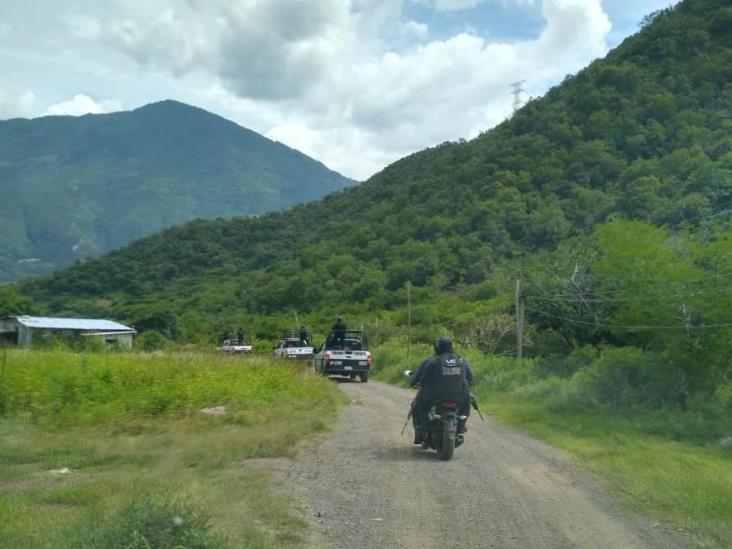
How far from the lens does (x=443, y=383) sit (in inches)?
487

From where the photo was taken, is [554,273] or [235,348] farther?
[235,348]

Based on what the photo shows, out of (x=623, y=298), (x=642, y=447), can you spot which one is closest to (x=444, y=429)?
(x=642, y=447)

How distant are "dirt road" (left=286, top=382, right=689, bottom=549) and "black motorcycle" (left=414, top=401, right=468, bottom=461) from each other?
183 mm

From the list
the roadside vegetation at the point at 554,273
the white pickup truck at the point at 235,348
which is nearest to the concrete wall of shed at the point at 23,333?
the roadside vegetation at the point at 554,273

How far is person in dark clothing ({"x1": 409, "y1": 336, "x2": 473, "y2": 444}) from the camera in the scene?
12375 mm

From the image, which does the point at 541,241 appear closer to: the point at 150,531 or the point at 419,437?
the point at 419,437

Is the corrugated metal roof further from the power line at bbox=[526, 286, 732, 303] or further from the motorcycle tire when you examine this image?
the motorcycle tire

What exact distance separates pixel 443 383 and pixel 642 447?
13.4 feet

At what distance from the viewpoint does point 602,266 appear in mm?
22672

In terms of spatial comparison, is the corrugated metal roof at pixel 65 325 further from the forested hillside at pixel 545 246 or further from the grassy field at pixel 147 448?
the grassy field at pixel 147 448

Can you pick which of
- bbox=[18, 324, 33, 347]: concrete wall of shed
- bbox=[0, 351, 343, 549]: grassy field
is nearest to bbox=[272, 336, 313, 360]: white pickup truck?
bbox=[0, 351, 343, 549]: grassy field

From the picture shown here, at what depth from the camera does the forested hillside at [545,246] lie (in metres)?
21.0

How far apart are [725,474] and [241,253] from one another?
332 feet

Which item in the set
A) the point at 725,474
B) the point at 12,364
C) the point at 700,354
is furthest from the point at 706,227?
the point at 12,364
